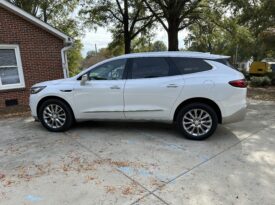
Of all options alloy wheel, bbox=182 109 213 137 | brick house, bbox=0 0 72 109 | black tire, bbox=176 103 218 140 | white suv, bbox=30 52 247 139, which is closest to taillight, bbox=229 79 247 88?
white suv, bbox=30 52 247 139

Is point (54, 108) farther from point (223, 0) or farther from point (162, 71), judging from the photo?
point (223, 0)

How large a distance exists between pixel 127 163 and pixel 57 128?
2391mm

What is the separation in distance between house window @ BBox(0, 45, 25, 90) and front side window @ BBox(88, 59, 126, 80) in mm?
5587

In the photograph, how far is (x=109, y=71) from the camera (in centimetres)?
558

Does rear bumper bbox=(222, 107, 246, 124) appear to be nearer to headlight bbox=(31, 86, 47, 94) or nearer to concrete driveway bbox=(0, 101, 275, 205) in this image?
concrete driveway bbox=(0, 101, 275, 205)

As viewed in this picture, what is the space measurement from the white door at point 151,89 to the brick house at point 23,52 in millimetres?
6200

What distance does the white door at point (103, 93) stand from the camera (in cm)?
543

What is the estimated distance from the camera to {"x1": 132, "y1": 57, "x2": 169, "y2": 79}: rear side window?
528 centimetres

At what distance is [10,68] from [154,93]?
705 centimetres

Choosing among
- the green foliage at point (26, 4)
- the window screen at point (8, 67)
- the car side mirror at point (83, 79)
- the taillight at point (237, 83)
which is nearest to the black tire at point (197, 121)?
the taillight at point (237, 83)

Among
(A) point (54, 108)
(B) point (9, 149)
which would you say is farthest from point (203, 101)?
(B) point (9, 149)

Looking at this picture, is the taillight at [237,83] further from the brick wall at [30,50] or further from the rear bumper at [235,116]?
the brick wall at [30,50]

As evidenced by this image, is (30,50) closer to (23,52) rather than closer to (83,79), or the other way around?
(23,52)

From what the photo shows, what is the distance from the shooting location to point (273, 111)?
26.3ft
